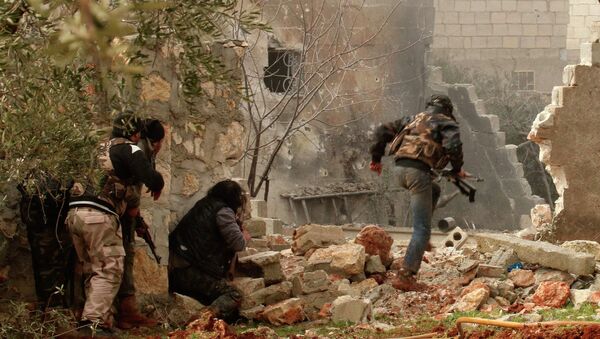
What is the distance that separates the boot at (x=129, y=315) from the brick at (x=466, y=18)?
20.1m

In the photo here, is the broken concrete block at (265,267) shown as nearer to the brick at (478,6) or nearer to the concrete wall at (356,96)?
the concrete wall at (356,96)

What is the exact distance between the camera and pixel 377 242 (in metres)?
11.6

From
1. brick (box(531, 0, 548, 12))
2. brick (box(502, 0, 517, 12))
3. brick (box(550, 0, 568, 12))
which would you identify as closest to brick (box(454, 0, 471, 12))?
brick (box(502, 0, 517, 12))

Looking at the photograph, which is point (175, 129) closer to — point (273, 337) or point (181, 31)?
point (273, 337)

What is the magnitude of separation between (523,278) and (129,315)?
350cm

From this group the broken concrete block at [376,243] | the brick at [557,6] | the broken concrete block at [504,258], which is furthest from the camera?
the brick at [557,6]

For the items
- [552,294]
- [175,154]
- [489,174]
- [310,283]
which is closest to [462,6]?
[489,174]

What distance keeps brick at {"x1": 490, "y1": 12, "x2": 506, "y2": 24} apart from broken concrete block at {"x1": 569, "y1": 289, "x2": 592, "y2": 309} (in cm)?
1887

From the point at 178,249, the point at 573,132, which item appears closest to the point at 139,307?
the point at 178,249

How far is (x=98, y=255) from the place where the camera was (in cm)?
832

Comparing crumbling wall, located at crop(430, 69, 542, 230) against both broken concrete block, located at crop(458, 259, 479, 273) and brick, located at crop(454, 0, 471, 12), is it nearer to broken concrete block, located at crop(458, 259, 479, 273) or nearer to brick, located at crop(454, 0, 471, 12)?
brick, located at crop(454, 0, 471, 12)

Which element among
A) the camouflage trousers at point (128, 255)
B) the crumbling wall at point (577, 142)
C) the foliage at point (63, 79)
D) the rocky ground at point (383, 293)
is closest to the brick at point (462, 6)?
the crumbling wall at point (577, 142)

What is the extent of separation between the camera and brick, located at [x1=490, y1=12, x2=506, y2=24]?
2822 cm

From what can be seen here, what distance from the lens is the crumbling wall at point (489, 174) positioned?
24.6m
